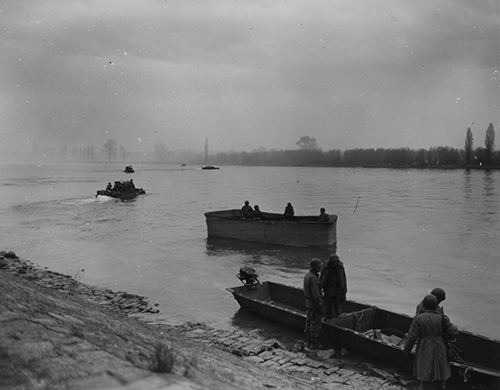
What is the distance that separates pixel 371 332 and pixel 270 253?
14.1 metres

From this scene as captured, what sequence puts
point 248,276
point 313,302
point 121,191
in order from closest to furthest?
1. point 313,302
2. point 248,276
3. point 121,191

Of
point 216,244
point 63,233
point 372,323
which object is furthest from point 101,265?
point 372,323

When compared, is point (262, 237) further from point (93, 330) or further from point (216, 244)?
point (93, 330)

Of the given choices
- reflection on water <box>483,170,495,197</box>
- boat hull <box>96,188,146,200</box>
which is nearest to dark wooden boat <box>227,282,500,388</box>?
boat hull <box>96,188,146,200</box>

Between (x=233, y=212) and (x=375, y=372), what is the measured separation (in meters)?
20.7

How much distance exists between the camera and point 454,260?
23.9 metres

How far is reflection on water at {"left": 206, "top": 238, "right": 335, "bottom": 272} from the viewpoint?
22.5m

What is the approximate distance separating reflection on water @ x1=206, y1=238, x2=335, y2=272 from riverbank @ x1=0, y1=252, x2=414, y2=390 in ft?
36.4

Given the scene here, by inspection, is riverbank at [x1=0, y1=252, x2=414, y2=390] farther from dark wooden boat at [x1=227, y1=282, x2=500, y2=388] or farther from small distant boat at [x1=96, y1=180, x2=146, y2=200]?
small distant boat at [x1=96, y1=180, x2=146, y2=200]

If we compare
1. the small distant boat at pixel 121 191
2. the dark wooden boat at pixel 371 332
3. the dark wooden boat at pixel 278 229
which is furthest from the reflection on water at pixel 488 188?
the dark wooden boat at pixel 371 332

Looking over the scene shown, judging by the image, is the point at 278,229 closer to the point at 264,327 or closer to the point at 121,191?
the point at 264,327

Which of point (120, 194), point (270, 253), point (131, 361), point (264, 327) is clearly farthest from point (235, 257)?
point (120, 194)

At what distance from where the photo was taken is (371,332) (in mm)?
10547

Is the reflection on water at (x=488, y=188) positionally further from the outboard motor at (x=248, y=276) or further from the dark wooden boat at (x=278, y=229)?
the outboard motor at (x=248, y=276)
